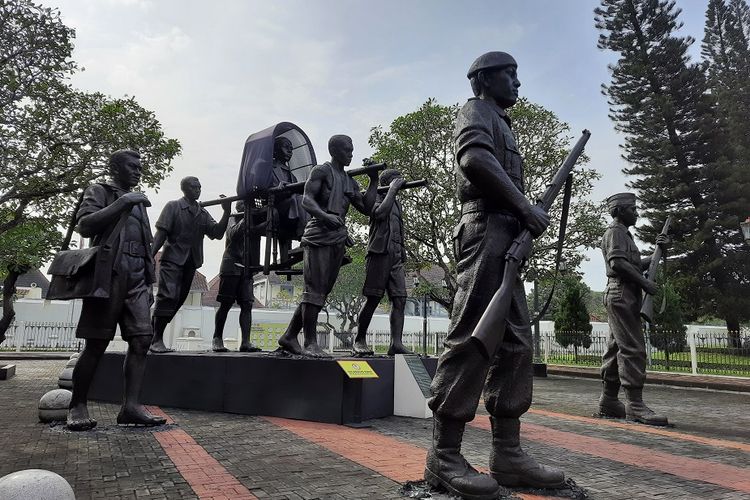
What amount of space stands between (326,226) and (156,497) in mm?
3786

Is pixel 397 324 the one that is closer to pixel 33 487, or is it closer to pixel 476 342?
pixel 476 342

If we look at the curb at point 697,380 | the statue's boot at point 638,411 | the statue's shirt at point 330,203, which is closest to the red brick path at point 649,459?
the statue's boot at point 638,411

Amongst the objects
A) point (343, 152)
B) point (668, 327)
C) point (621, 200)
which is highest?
point (343, 152)

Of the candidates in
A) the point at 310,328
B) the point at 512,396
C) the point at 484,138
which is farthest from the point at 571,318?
the point at 484,138

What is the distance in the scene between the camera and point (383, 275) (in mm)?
7453

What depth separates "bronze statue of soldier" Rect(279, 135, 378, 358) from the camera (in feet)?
21.7

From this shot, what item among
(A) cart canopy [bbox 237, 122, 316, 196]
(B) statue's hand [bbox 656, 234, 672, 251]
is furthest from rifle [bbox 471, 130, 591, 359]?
(A) cart canopy [bbox 237, 122, 316, 196]

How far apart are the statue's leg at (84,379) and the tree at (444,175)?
596 inches

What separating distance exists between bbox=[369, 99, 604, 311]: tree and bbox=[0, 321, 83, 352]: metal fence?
17.1 m

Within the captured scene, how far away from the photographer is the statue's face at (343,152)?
6.98 m

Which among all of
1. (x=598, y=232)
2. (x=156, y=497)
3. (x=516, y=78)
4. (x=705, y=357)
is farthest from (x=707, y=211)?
(x=156, y=497)

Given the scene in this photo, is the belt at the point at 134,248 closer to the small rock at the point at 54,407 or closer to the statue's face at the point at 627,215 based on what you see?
the small rock at the point at 54,407

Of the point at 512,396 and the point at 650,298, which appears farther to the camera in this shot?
the point at 650,298

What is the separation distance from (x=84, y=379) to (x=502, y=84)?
16.5 feet
